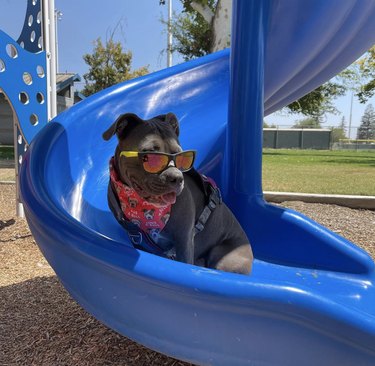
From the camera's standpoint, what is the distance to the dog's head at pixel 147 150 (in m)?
1.68

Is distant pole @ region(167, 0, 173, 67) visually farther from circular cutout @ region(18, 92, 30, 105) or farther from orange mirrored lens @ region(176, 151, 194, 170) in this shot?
orange mirrored lens @ region(176, 151, 194, 170)

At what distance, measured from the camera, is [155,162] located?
1669 mm

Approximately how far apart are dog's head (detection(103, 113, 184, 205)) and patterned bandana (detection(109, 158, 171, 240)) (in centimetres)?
4

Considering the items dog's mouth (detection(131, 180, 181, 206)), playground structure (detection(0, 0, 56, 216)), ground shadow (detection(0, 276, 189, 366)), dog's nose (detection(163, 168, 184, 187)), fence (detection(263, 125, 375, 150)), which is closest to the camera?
dog's nose (detection(163, 168, 184, 187))

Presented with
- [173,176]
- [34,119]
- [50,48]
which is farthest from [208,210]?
[50,48]

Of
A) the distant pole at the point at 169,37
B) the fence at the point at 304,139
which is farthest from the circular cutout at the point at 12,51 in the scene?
the fence at the point at 304,139

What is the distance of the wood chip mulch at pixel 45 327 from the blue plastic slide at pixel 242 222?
59 centimetres

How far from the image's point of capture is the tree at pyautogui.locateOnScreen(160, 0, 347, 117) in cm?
782

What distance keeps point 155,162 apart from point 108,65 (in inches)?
840

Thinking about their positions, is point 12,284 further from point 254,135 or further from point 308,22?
point 308,22

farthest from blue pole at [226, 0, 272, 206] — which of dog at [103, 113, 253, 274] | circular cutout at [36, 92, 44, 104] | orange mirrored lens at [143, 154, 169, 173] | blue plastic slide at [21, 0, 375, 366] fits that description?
circular cutout at [36, 92, 44, 104]

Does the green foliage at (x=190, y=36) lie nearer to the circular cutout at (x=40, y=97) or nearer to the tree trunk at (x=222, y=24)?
the tree trunk at (x=222, y=24)

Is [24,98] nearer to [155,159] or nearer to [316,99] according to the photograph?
[155,159]

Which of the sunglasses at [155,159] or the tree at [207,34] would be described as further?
the tree at [207,34]
